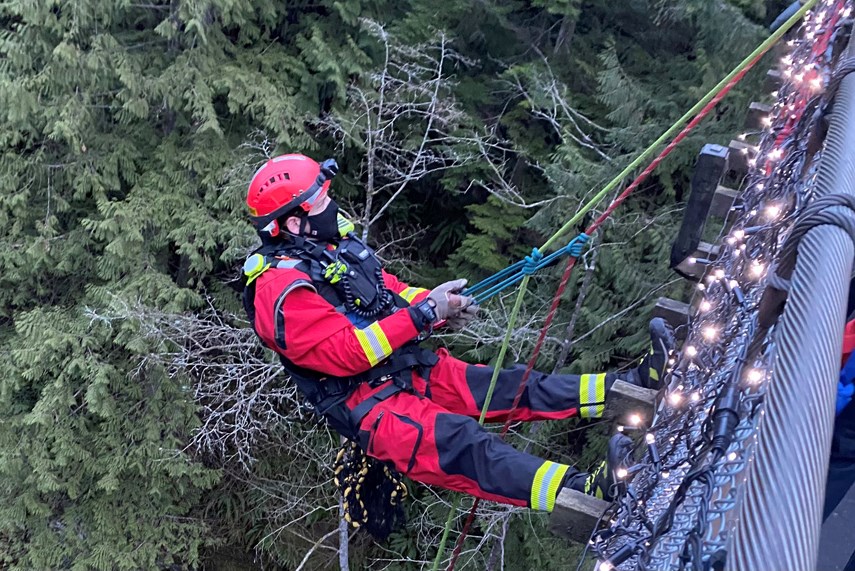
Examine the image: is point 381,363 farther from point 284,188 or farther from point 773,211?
point 773,211

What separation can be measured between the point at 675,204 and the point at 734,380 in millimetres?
4934

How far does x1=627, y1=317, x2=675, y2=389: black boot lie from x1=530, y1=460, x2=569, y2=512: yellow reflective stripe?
1.72ft

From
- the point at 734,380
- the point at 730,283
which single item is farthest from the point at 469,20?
the point at 734,380

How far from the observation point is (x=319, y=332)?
10.6 feet

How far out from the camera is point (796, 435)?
0.91m

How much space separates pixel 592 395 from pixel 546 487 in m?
0.59

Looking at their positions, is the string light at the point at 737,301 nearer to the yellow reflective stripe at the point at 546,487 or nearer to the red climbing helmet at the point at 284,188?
the yellow reflective stripe at the point at 546,487

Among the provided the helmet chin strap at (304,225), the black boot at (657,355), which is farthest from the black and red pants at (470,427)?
the helmet chin strap at (304,225)

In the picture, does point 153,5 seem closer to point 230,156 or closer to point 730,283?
point 230,156

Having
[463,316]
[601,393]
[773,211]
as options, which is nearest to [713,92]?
[773,211]

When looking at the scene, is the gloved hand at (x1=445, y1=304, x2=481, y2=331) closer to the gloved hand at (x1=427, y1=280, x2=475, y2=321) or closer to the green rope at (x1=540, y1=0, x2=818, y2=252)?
the gloved hand at (x1=427, y1=280, x2=475, y2=321)

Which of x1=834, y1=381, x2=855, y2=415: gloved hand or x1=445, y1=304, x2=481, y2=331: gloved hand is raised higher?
x1=834, y1=381, x2=855, y2=415: gloved hand

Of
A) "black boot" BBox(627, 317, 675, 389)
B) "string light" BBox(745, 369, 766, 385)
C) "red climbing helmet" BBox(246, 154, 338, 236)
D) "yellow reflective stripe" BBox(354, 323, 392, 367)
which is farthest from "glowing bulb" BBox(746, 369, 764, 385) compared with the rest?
"red climbing helmet" BBox(246, 154, 338, 236)

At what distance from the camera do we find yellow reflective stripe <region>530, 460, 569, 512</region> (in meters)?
2.87
